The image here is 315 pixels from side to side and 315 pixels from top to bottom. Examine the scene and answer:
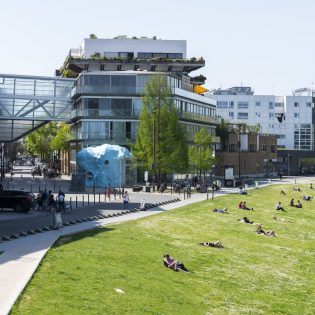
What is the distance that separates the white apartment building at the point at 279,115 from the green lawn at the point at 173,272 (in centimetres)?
12559

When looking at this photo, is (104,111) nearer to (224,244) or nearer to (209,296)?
(224,244)

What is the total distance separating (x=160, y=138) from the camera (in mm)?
72062

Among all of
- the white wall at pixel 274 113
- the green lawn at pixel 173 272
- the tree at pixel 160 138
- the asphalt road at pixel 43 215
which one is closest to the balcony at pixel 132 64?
the tree at pixel 160 138

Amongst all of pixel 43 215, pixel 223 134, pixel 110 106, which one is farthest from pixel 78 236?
pixel 223 134

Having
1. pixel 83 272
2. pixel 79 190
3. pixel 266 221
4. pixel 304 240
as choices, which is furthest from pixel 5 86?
pixel 83 272

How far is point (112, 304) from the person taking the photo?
68.0 ft

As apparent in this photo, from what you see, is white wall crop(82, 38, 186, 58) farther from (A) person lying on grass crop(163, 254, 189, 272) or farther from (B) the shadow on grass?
(A) person lying on grass crop(163, 254, 189, 272)

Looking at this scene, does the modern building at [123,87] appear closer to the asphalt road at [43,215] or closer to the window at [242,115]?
the asphalt road at [43,215]

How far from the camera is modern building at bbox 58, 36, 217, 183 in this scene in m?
84.4

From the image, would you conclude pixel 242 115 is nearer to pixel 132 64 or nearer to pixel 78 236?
pixel 132 64

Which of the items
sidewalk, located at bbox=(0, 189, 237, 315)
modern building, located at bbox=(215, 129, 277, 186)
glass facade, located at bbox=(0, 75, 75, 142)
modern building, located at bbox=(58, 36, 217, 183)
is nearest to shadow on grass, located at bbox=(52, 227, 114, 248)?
sidewalk, located at bbox=(0, 189, 237, 315)

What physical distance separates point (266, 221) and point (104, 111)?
38616mm

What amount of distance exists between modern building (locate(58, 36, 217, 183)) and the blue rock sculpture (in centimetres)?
817

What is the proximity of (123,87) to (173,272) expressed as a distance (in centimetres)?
5861
